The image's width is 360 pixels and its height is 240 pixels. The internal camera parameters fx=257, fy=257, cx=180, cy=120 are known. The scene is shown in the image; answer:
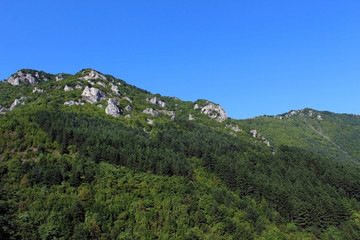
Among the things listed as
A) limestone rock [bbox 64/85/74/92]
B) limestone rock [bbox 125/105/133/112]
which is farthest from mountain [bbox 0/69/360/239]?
limestone rock [bbox 64/85/74/92]

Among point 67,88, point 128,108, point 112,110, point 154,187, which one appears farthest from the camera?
point 67,88

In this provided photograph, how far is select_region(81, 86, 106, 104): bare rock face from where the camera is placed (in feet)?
490

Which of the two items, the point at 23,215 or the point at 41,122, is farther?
the point at 41,122

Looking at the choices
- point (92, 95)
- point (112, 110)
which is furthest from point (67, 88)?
point (112, 110)

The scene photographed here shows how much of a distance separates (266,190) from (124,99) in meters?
108

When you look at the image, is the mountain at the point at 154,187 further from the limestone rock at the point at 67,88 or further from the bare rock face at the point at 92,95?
the limestone rock at the point at 67,88

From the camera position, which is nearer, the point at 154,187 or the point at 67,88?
the point at 154,187

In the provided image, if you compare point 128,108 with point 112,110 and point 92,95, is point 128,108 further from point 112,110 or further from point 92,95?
point 92,95

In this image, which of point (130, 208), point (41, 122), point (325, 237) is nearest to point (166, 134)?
point (41, 122)

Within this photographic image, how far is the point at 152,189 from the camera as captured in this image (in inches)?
2687

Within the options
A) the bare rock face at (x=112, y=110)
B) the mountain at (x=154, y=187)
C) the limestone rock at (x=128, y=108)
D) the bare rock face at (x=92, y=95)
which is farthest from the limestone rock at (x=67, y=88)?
the mountain at (x=154, y=187)

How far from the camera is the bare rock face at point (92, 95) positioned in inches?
5886

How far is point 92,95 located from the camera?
152 m

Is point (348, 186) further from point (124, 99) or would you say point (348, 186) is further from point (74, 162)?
point (124, 99)
